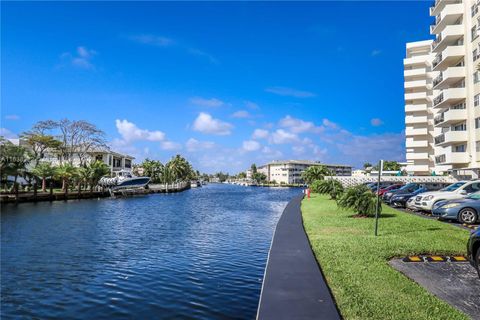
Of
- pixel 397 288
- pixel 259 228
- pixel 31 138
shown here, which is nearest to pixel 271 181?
pixel 31 138

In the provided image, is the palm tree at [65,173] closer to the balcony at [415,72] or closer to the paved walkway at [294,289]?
the paved walkway at [294,289]

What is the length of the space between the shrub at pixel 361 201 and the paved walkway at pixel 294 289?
31.8 feet

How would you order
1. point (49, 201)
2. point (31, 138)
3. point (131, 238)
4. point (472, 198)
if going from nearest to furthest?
1. point (472, 198)
2. point (131, 238)
3. point (49, 201)
4. point (31, 138)

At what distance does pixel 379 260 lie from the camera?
9.14 metres

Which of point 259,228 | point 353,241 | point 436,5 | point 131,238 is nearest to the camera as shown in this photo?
point 353,241

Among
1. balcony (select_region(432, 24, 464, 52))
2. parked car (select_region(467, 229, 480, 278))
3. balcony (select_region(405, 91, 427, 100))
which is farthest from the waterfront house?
parked car (select_region(467, 229, 480, 278))

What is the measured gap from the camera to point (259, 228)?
782 inches

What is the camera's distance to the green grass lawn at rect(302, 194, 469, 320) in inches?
223

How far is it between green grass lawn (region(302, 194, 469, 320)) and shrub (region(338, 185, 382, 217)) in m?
1.88

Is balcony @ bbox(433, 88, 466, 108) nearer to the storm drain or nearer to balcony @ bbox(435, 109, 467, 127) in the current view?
balcony @ bbox(435, 109, 467, 127)

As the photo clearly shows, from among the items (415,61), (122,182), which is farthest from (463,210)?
(122,182)

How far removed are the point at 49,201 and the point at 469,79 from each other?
172ft

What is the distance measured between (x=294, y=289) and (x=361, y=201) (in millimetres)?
13813

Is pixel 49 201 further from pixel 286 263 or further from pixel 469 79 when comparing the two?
pixel 469 79
